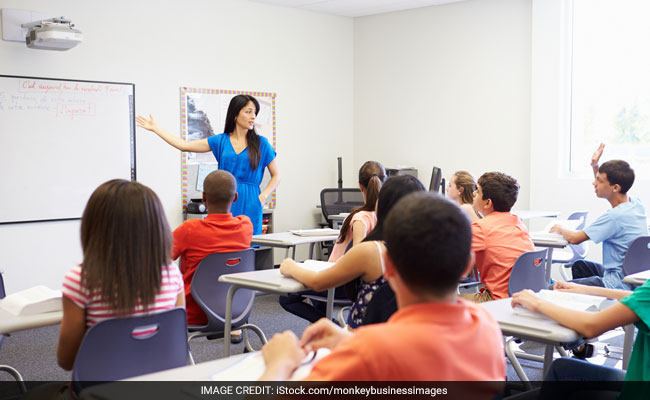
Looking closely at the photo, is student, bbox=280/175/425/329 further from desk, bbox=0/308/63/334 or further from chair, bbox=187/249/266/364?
desk, bbox=0/308/63/334

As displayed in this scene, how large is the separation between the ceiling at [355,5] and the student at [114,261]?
5.62 meters

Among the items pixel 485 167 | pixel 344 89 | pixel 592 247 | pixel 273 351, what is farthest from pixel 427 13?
pixel 273 351

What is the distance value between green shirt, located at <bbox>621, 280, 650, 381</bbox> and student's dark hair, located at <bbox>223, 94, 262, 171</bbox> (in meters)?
3.34

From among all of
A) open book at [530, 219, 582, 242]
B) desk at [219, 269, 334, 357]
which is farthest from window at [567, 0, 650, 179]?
desk at [219, 269, 334, 357]

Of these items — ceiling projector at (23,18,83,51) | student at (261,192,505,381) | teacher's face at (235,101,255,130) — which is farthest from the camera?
ceiling projector at (23,18,83,51)

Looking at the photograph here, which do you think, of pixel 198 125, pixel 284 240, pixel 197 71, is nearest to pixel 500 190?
pixel 284 240

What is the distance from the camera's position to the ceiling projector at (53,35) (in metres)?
4.88

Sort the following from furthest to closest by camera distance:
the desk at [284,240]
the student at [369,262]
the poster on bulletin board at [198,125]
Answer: the poster on bulletin board at [198,125], the desk at [284,240], the student at [369,262]

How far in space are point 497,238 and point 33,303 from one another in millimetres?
2092

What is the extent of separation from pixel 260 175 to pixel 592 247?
336cm

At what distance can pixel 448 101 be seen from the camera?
7.15m

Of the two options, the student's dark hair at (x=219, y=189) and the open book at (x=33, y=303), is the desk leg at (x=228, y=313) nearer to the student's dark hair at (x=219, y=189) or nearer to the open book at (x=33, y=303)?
the student's dark hair at (x=219, y=189)

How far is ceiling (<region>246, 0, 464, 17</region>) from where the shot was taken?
702 centimetres

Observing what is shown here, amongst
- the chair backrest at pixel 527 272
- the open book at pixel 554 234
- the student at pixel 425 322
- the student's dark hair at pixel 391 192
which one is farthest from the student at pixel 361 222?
the student at pixel 425 322
